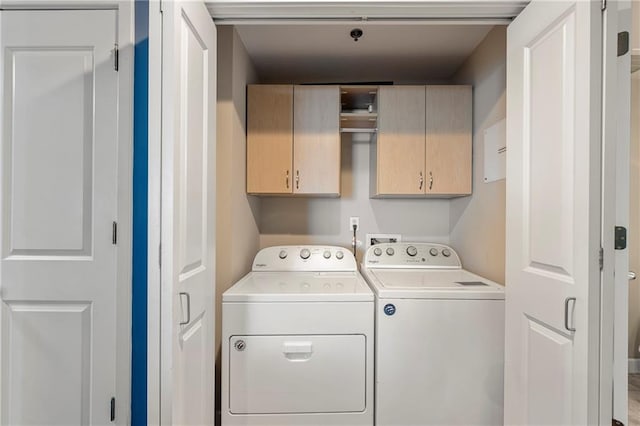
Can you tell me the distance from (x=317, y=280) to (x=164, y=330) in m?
1.19

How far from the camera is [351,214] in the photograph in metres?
2.69

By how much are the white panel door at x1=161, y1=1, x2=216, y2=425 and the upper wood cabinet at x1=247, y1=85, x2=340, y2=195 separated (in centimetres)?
83

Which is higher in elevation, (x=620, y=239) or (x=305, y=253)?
(x=620, y=239)

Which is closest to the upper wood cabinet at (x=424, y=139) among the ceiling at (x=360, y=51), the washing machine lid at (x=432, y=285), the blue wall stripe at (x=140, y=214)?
the ceiling at (x=360, y=51)

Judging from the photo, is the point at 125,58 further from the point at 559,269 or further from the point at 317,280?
the point at 559,269

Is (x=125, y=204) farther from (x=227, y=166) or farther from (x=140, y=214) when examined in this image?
(x=227, y=166)

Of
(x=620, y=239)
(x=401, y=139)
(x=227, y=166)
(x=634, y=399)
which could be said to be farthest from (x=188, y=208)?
(x=634, y=399)

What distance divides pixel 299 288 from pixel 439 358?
0.79 metres

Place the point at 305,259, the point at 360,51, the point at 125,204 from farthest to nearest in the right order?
the point at 305,259 → the point at 360,51 → the point at 125,204

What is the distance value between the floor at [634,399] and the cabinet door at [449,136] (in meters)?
1.25

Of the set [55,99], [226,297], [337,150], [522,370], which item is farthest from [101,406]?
[337,150]

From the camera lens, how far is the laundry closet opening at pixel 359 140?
1950 mm

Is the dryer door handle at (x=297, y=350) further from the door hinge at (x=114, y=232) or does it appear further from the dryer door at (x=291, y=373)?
the door hinge at (x=114, y=232)

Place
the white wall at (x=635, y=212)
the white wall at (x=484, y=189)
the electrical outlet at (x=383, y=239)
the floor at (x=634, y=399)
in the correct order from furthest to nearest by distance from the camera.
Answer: the electrical outlet at (x=383, y=239) < the white wall at (x=484, y=189) < the floor at (x=634, y=399) < the white wall at (x=635, y=212)
